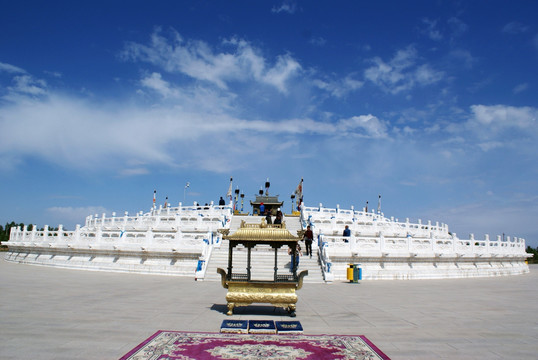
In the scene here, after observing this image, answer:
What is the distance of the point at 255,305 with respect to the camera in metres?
10.5

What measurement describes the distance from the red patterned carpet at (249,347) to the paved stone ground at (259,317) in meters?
0.35

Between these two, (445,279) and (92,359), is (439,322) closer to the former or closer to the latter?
(92,359)

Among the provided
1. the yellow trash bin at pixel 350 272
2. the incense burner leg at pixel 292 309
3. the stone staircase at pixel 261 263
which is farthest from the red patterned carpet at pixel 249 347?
the yellow trash bin at pixel 350 272

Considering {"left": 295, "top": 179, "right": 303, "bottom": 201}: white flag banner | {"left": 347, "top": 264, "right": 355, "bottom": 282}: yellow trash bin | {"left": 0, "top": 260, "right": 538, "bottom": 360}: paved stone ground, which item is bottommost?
{"left": 0, "top": 260, "right": 538, "bottom": 360}: paved stone ground

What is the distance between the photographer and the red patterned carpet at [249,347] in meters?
5.53

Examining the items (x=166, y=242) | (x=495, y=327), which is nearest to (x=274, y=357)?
(x=495, y=327)

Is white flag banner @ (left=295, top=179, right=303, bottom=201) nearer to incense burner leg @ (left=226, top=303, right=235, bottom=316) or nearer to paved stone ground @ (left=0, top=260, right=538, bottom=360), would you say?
paved stone ground @ (left=0, top=260, right=538, bottom=360)

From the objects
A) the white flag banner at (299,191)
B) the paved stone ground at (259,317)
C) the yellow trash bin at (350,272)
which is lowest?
the paved stone ground at (259,317)

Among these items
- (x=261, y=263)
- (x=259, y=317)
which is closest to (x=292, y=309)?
(x=259, y=317)

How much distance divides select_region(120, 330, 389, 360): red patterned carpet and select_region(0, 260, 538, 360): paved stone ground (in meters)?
0.35

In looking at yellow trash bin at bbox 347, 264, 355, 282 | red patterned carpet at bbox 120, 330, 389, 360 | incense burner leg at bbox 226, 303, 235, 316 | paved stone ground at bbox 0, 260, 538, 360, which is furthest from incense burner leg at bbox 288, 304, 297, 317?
yellow trash bin at bbox 347, 264, 355, 282

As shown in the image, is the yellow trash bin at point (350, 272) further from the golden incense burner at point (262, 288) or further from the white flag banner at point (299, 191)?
the white flag banner at point (299, 191)

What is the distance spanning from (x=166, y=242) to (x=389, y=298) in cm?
1257

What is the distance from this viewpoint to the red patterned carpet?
5527 millimetres
